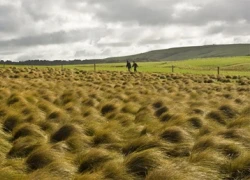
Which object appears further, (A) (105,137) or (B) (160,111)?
(B) (160,111)

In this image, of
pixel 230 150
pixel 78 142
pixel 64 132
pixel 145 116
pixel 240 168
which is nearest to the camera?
pixel 240 168

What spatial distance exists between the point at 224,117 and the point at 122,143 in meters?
3.45

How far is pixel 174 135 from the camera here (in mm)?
7004

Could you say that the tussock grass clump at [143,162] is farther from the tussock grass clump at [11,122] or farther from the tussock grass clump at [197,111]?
the tussock grass clump at [197,111]

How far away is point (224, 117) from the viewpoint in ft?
30.9

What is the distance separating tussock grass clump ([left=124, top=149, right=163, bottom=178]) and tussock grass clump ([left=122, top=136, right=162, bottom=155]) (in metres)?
0.68

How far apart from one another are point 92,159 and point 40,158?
78cm

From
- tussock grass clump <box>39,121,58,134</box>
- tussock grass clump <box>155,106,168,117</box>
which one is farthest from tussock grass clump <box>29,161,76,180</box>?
tussock grass clump <box>155,106,168,117</box>

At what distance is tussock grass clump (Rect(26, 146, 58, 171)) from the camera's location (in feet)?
18.6

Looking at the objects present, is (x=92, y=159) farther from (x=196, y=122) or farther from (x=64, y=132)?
(x=196, y=122)

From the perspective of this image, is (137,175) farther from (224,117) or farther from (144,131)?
(224,117)

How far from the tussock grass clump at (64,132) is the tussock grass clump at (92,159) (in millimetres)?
1307

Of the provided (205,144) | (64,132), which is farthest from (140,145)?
(64,132)

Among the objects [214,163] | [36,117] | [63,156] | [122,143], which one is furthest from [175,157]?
[36,117]
